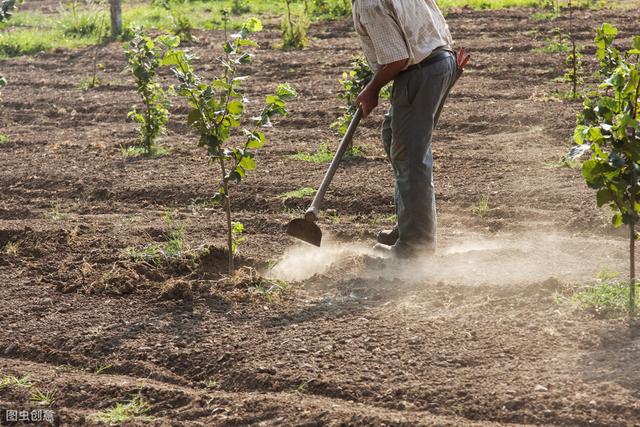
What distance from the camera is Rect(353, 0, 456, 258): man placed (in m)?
5.53

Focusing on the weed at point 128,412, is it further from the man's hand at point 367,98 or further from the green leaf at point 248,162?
the man's hand at point 367,98

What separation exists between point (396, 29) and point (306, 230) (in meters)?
1.33

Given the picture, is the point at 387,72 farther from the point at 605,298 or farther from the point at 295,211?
the point at 295,211

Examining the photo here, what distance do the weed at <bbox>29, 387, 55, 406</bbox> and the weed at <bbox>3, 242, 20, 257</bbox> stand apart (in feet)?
7.07

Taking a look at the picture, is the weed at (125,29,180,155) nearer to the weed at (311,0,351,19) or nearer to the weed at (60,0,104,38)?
the weed at (311,0,351,19)

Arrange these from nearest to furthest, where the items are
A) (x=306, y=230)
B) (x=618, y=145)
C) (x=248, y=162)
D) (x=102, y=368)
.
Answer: (x=618, y=145)
(x=102, y=368)
(x=248, y=162)
(x=306, y=230)

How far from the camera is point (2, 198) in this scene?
8219mm

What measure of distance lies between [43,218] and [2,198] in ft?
2.61

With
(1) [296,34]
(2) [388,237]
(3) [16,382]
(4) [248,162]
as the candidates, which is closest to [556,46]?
(1) [296,34]

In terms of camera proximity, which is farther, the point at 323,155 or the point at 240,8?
the point at 240,8

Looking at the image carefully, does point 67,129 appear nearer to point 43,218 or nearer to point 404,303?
point 43,218

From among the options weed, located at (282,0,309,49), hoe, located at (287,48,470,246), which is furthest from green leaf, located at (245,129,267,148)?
weed, located at (282,0,309,49)

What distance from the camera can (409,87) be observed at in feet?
19.1

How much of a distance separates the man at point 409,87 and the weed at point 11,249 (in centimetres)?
238
